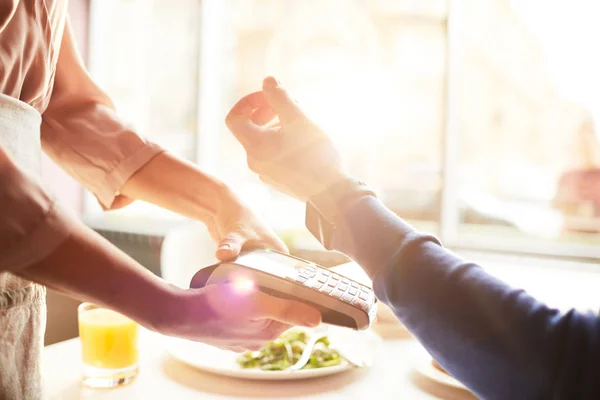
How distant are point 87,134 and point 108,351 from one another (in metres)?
0.33

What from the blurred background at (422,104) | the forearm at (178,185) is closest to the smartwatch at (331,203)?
the forearm at (178,185)

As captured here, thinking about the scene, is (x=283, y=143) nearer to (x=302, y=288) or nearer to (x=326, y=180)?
(x=326, y=180)

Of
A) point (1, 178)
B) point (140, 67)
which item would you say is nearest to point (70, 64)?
point (1, 178)

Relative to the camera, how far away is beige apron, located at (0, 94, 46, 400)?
58 centimetres

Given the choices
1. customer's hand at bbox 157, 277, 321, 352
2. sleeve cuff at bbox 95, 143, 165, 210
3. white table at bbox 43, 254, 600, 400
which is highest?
sleeve cuff at bbox 95, 143, 165, 210

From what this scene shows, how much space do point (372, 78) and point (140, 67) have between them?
1608 mm

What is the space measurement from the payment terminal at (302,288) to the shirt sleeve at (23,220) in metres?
0.22

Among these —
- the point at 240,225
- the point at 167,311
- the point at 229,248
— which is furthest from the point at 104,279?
the point at 240,225

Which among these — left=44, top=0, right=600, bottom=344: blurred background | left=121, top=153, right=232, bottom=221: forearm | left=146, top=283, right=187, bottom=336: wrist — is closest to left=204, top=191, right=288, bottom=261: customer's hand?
left=121, top=153, right=232, bottom=221: forearm

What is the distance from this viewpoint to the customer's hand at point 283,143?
2.49 ft

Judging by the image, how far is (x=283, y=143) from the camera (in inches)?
31.8

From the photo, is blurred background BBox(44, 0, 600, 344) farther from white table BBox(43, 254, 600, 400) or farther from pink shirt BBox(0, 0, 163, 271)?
pink shirt BBox(0, 0, 163, 271)

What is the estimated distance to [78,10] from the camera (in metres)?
3.58

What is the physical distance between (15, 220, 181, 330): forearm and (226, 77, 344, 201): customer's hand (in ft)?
0.85
